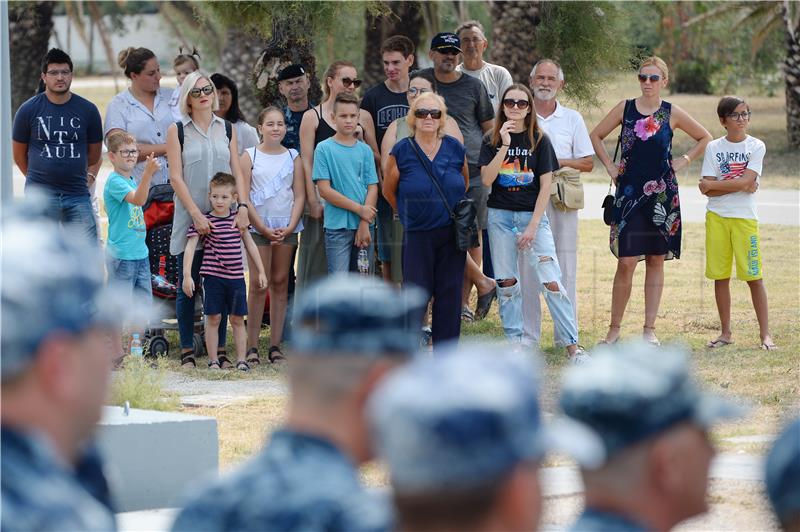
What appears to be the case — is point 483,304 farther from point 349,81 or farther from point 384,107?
point 349,81

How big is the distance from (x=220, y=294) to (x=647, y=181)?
9.34 feet

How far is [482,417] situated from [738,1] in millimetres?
28836

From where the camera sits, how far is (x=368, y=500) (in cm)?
238

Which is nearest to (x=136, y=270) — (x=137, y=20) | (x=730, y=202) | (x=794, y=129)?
(x=730, y=202)

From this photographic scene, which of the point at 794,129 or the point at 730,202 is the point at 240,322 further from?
the point at 794,129

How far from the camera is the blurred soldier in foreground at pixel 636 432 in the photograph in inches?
88.7

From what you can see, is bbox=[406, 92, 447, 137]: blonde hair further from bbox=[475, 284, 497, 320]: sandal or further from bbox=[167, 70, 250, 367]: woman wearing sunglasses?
bbox=[475, 284, 497, 320]: sandal

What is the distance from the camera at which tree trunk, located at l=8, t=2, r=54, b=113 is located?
20609mm

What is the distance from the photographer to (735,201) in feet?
29.4

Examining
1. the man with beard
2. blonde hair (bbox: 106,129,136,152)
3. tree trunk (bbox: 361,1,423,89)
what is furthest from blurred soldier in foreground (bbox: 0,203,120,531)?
tree trunk (bbox: 361,1,423,89)

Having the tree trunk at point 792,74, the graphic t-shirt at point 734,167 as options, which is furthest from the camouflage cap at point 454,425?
the tree trunk at point 792,74

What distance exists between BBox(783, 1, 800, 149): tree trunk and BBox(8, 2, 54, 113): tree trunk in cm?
1240

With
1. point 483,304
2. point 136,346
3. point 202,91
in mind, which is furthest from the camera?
point 483,304

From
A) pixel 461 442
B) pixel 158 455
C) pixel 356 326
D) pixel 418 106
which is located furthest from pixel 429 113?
pixel 461 442
